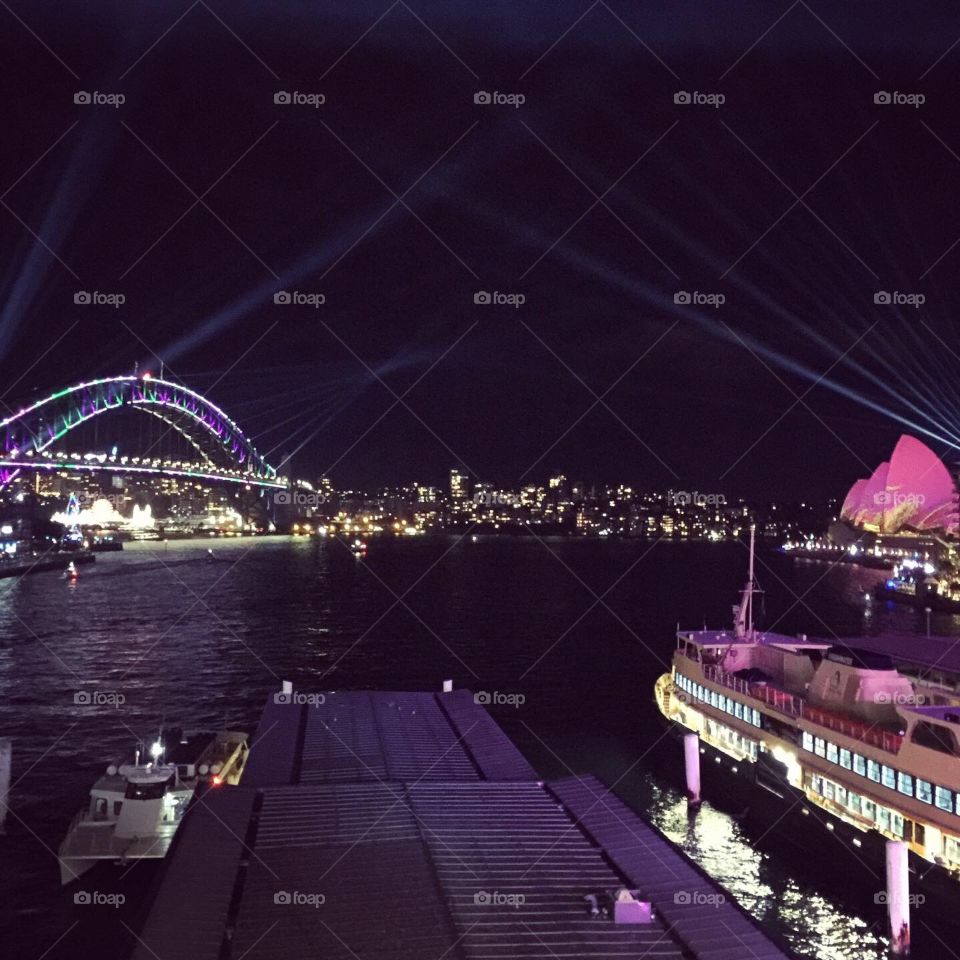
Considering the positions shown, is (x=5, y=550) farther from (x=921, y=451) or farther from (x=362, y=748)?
(x=921, y=451)

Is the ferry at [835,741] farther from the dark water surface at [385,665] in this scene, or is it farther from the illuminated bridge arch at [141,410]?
the illuminated bridge arch at [141,410]

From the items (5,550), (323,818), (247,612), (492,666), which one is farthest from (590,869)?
(5,550)

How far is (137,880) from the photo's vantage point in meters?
14.7

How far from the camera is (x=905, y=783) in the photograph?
14.4 m

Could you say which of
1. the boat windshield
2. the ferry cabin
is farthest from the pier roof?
the ferry cabin

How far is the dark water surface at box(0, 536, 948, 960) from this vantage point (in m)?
14.8

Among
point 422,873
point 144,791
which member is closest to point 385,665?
point 144,791

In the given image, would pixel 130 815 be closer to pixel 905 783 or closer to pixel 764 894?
pixel 764 894

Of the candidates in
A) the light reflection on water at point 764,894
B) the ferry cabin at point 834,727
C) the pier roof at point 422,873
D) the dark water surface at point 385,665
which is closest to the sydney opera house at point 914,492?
the dark water surface at point 385,665

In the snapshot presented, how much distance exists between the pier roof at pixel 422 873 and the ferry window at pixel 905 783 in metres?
3.75

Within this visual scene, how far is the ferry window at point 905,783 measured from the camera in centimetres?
1431

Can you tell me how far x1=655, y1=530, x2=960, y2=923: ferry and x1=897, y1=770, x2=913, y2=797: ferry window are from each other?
0.02 meters

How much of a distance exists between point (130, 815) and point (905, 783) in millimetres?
11401

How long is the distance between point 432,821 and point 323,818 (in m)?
1.49
